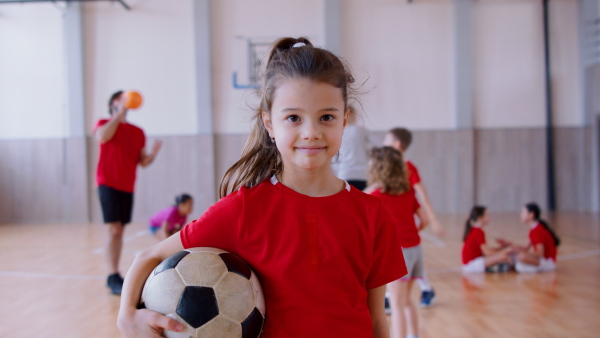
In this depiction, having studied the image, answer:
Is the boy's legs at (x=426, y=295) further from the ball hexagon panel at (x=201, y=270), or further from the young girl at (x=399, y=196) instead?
the ball hexagon panel at (x=201, y=270)

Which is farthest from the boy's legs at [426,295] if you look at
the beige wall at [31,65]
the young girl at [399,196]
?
the beige wall at [31,65]

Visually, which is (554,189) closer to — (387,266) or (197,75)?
(197,75)

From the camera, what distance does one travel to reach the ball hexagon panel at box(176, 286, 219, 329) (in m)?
0.96

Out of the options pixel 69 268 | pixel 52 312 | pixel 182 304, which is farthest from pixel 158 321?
pixel 69 268

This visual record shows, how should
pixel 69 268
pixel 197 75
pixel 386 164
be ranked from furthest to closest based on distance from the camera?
pixel 197 75
pixel 69 268
pixel 386 164

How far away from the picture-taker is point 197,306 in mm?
969

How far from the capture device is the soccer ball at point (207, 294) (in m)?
0.96

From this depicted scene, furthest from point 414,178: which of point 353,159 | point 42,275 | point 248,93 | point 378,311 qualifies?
point 248,93

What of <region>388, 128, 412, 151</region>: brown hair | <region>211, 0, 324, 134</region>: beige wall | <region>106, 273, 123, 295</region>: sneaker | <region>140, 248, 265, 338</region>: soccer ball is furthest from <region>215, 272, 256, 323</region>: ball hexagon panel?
<region>211, 0, 324, 134</region>: beige wall

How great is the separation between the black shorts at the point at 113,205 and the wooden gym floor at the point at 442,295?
0.60m

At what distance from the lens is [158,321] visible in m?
0.92

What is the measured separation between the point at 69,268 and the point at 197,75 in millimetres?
5100

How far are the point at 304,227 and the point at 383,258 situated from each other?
22 cm

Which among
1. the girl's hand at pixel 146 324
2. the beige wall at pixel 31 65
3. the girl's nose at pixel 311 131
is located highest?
the beige wall at pixel 31 65
